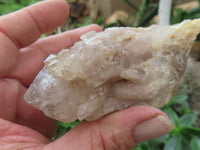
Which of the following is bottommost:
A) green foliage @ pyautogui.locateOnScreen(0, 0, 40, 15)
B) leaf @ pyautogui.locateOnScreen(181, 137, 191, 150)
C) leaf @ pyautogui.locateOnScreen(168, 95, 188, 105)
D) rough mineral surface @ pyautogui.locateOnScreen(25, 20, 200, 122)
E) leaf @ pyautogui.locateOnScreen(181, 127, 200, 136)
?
leaf @ pyautogui.locateOnScreen(181, 137, 191, 150)

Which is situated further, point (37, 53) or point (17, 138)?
point (37, 53)

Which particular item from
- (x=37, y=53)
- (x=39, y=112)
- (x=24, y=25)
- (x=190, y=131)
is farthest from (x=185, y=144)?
(x=24, y=25)

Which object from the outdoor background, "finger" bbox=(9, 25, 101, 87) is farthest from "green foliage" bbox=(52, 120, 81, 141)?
"finger" bbox=(9, 25, 101, 87)

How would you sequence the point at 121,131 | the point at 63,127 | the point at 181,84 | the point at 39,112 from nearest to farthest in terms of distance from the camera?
the point at 121,131, the point at 39,112, the point at 63,127, the point at 181,84

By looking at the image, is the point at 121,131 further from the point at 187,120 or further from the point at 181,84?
the point at 181,84

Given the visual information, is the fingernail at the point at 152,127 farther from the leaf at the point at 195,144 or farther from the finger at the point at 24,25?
the finger at the point at 24,25

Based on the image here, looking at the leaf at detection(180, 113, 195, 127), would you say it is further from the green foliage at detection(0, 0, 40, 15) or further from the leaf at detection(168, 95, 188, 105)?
the green foliage at detection(0, 0, 40, 15)

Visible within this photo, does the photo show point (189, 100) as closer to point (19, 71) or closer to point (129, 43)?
point (129, 43)
